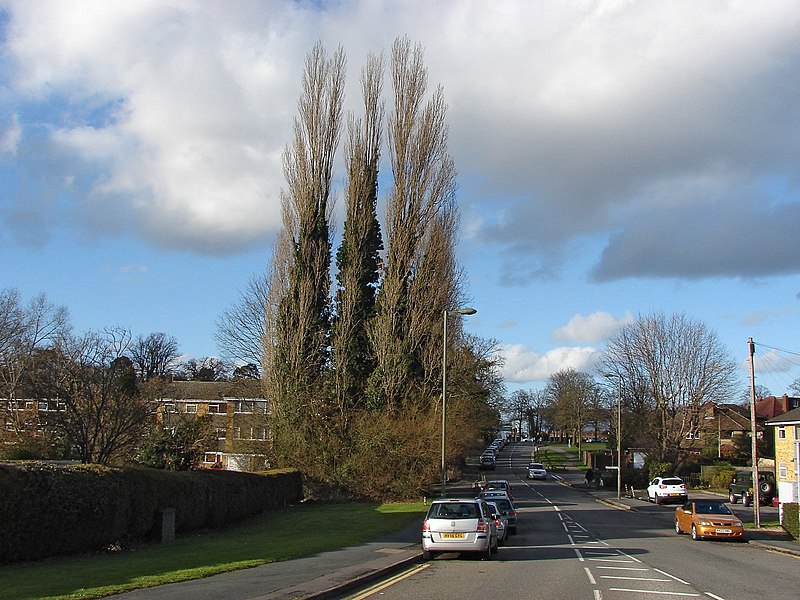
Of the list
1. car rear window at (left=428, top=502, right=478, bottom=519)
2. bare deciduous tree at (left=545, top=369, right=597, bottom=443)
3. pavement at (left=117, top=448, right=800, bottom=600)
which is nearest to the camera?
pavement at (left=117, top=448, right=800, bottom=600)

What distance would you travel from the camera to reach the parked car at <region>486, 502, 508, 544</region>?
23.6 meters

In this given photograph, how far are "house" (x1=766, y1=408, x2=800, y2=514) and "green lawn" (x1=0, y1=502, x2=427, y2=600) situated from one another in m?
21.2

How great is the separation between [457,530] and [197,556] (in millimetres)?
6101

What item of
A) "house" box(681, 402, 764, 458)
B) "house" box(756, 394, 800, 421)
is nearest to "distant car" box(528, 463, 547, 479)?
"house" box(681, 402, 764, 458)

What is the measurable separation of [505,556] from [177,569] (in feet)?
29.2

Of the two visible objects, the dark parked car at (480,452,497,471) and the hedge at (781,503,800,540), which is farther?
the dark parked car at (480,452,497,471)

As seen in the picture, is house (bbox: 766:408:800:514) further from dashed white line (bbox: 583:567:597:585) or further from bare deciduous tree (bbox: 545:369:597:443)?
bare deciduous tree (bbox: 545:369:597:443)

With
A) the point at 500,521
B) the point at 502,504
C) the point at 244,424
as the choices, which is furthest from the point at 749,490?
the point at 244,424

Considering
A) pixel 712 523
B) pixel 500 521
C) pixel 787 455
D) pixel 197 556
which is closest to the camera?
pixel 197 556

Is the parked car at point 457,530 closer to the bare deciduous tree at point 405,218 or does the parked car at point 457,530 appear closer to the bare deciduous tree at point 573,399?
the bare deciduous tree at point 405,218

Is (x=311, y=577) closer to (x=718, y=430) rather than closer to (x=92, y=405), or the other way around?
(x=92, y=405)

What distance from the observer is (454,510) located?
18859mm

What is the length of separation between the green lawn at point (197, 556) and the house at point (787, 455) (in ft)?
69.4

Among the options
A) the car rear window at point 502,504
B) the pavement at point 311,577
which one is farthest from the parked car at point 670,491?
the car rear window at point 502,504
